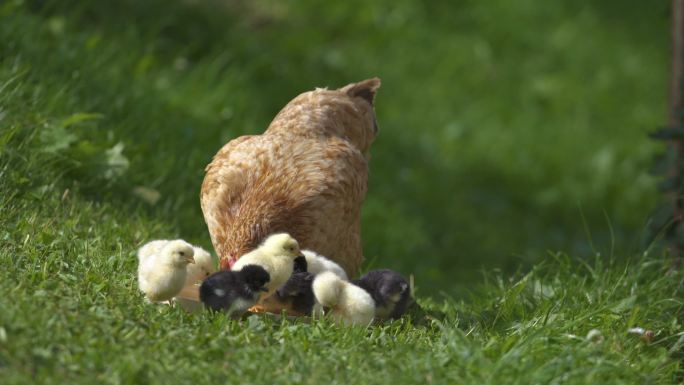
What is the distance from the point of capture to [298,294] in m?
4.93

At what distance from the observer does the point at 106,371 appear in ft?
12.6

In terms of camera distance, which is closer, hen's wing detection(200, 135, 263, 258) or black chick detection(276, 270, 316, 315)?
black chick detection(276, 270, 316, 315)

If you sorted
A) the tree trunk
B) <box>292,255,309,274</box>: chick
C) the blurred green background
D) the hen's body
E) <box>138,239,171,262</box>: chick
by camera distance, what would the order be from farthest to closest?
the blurred green background, the tree trunk, the hen's body, <box>292,255,309,274</box>: chick, <box>138,239,171,262</box>: chick

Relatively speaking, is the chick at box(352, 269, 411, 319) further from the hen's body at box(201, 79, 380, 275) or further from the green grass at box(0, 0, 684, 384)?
the hen's body at box(201, 79, 380, 275)

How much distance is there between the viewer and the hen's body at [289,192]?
17.1ft

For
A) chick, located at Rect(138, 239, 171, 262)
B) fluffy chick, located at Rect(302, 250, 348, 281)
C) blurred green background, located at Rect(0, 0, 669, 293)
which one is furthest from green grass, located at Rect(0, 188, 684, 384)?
blurred green background, located at Rect(0, 0, 669, 293)

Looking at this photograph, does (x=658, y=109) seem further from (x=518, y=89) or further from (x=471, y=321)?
(x=471, y=321)

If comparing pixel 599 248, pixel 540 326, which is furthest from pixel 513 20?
pixel 540 326

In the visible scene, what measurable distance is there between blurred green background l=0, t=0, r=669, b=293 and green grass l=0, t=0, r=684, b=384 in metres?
0.02

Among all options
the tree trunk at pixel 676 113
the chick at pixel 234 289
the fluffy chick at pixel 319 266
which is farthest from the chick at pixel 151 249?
the tree trunk at pixel 676 113

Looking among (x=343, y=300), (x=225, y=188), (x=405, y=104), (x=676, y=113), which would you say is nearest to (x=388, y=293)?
(x=343, y=300)

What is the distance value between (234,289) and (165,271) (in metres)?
0.31

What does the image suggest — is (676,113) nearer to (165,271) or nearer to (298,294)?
(298,294)

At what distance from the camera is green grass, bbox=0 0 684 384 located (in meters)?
4.22
